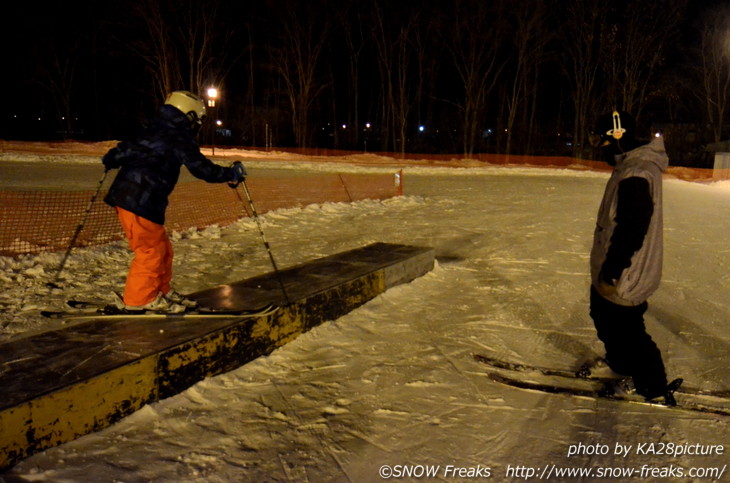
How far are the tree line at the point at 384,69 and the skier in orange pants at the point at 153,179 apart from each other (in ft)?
131

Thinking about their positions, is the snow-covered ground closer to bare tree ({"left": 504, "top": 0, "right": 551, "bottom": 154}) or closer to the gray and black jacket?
the gray and black jacket

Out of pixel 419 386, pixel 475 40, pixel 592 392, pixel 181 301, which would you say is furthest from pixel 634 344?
pixel 475 40

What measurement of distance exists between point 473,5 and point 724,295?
139 feet

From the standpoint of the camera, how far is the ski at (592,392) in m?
3.70

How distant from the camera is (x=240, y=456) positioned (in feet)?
10.1

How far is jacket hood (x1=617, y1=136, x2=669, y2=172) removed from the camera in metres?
3.35

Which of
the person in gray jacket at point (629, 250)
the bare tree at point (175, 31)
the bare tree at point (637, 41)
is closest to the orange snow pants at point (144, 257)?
the person in gray jacket at point (629, 250)

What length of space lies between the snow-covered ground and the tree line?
37.0 metres

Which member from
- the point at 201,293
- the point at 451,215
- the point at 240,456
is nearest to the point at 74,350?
the point at 240,456

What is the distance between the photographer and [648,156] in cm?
337

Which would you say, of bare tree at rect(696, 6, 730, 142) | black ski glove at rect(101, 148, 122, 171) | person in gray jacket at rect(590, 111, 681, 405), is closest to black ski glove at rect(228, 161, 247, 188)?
black ski glove at rect(101, 148, 122, 171)

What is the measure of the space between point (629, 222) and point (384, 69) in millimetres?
47868

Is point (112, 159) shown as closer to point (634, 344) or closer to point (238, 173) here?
point (238, 173)

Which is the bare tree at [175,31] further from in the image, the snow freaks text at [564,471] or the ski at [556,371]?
the snow freaks text at [564,471]
